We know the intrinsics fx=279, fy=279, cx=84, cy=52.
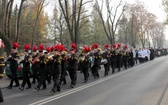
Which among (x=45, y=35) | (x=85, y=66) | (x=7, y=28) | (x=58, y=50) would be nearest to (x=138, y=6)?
(x=45, y=35)

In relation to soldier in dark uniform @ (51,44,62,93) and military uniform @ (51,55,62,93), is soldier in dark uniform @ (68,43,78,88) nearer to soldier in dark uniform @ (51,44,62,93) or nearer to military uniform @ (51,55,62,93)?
→ soldier in dark uniform @ (51,44,62,93)

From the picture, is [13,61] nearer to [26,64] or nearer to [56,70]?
[26,64]

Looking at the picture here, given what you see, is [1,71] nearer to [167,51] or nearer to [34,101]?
[34,101]

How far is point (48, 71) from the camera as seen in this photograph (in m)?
12.8

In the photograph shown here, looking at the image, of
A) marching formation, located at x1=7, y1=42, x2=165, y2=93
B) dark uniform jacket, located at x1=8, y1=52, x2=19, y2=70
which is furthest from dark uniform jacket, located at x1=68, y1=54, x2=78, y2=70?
dark uniform jacket, located at x1=8, y1=52, x2=19, y2=70

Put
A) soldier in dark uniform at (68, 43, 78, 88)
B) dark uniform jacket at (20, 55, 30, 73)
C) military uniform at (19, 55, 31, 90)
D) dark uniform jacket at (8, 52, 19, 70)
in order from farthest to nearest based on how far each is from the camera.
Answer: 1. dark uniform jacket at (8, 52, 19, 70)
2. soldier in dark uniform at (68, 43, 78, 88)
3. dark uniform jacket at (20, 55, 30, 73)
4. military uniform at (19, 55, 31, 90)

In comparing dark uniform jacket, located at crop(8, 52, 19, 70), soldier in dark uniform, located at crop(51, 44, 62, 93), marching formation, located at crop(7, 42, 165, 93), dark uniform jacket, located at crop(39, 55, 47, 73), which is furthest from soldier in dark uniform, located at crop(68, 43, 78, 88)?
dark uniform jacket, located at crop(8, 52, 19, 70)

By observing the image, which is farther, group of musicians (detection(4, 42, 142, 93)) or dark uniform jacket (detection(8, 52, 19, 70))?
dark uniform jacket (detection(8, 52, 19, 70))

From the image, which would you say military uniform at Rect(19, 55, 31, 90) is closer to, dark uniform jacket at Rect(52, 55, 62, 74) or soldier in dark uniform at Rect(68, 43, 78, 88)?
soldier in dark uniform at Rect(68, 43, 78, 88)

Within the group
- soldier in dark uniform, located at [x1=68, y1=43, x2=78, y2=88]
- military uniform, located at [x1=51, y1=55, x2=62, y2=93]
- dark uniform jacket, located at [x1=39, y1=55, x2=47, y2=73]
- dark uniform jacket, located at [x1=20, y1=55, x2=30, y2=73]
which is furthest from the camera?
soldier in dark uniform, located at [x1=68, y1=43, x2=78, y2=88]

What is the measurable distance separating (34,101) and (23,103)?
417 millimetres

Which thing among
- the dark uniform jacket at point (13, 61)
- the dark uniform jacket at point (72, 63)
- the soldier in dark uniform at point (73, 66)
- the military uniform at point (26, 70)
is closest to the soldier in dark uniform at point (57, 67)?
the soldier in dark uniform at point (73, 66)

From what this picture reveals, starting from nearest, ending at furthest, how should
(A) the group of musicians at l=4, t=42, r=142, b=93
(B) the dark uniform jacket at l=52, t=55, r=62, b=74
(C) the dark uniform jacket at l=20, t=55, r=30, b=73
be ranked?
(B) the dark uniform jacket at l=52, t=55, r=62, b=74 < (A) the group of musicians at l=4, t=42, r=142, b=93 < (C) the dark uniform jacket at l=20, t=55, r=30, b=73

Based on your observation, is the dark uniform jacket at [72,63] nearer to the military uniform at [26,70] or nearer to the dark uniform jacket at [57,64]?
the dark uniform jacket at [57,64]
